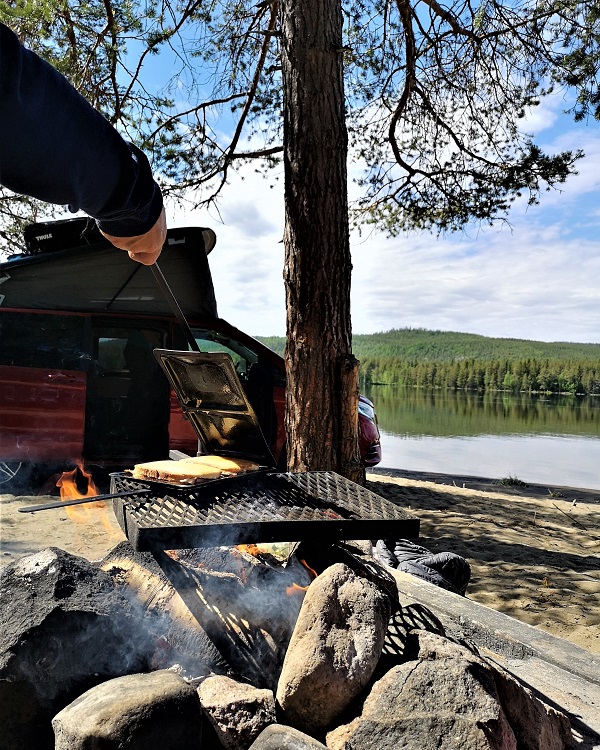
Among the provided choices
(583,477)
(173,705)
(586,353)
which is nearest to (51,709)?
(173,705)

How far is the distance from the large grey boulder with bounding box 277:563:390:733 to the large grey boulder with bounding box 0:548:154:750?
0.58m

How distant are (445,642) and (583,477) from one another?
50.2 ft

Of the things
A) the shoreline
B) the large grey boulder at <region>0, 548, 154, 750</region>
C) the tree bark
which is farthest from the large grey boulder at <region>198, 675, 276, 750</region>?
the shoreline

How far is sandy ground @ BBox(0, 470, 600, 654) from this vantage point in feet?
13.5

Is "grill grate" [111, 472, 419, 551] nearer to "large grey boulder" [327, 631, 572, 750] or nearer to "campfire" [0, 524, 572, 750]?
"campfire" [0, 524, 572, 750]

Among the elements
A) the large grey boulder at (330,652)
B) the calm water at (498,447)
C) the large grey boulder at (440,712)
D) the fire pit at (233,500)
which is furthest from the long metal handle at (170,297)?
the calm water at (498,447)

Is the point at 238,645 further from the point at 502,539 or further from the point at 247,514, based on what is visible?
the point at 502,539

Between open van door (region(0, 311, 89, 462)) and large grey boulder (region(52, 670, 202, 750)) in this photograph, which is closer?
large grey boulder (region(52, 670, 202, 750))

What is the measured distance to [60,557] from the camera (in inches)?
83.0

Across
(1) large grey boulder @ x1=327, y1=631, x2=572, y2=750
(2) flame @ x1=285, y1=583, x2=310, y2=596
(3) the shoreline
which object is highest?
(2) flame @ x1=285, y1=583, x2=310, y2=596

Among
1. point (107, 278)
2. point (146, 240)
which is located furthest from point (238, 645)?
point (107, 278)

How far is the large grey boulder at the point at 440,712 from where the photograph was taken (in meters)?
1.54

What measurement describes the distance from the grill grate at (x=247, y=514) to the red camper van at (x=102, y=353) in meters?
4.19

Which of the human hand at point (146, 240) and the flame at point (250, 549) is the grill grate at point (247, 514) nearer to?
the flame at point (250, 549)
